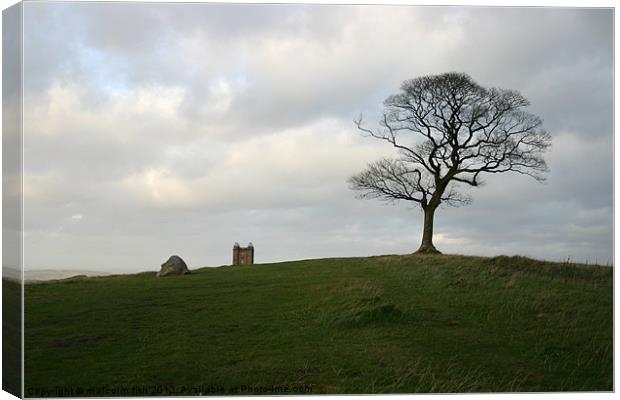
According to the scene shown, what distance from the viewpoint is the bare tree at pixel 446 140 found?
489 inches

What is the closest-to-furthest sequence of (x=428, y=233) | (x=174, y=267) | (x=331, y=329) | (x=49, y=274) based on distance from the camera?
(x=49, y=274), (x=331, y=329), (x=428, y=233), (x=174, y=267)

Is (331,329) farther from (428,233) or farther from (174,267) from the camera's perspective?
(174,267)

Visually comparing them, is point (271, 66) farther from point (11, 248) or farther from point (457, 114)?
point (11, 248)

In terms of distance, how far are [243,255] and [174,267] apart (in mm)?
1474

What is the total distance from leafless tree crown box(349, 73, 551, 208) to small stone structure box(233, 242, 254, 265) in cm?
241

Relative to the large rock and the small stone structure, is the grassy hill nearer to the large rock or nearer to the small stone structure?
the large rock

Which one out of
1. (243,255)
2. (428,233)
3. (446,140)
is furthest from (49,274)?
(446,140)

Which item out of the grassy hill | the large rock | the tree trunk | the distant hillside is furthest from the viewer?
the tree trunk

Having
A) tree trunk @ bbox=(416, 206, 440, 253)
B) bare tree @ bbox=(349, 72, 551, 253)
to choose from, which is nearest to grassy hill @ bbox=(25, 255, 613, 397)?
tree trunk @ bbox=(416, 206, 440, 253)

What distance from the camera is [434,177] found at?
44.1 ft

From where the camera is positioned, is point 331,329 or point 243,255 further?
point 243,255

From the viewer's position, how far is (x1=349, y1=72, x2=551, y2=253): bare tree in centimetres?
1241

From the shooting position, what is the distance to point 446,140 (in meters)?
13.3

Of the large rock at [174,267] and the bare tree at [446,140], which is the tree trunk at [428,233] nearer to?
the bare tree at [446,140]
